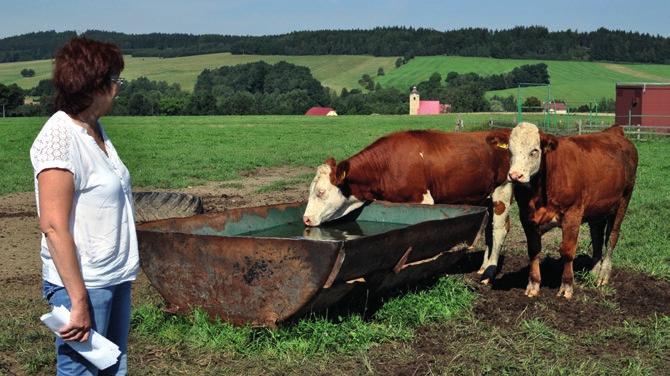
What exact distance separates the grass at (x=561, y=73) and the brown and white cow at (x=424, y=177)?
80.2 meters

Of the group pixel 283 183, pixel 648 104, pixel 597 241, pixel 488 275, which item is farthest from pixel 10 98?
pixel 597 241

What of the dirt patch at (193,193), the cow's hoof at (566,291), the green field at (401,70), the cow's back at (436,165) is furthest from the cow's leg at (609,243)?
the green field at (401,70)

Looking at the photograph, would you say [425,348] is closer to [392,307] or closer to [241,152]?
[392,307]

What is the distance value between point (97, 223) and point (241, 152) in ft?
85.2

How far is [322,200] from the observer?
8.45 m

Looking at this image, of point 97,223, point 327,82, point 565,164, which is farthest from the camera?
point 327,82

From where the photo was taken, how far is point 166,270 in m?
6.44

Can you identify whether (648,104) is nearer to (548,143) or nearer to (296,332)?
(548,143)

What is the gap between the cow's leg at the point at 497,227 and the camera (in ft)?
29.5

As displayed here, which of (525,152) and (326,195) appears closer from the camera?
(525,152)

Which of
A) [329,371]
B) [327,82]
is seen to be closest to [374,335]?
[329,371]

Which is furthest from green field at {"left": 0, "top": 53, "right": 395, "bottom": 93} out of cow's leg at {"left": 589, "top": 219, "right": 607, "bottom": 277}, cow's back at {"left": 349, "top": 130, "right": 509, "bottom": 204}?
cow's leg at {"left": 589, "top": 219, "right": 607, "bottom": 277}

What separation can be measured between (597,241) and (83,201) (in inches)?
277

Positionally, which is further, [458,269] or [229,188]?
[229,188]
